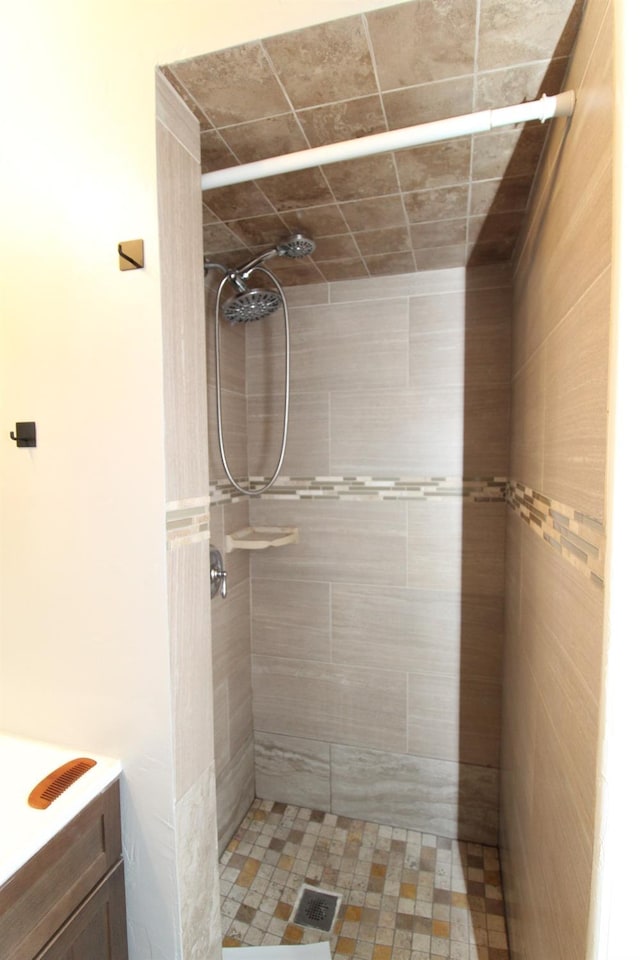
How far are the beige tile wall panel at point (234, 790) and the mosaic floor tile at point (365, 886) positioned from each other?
50mm

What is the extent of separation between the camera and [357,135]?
95 centimetres

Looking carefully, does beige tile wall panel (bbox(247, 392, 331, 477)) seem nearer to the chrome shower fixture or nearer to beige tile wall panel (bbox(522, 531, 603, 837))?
the chrome shower fixture

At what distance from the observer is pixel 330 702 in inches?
71.2

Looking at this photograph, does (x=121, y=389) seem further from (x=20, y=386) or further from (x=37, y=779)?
(x=37, y=779)

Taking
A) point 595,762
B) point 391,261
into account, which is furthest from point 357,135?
point 595,762

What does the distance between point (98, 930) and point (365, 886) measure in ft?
3.40

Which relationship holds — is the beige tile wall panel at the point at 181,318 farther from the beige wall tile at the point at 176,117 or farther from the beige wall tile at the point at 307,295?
the beige wall tile at the point at 307,295

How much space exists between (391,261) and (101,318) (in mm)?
1056

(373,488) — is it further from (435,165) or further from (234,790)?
(234,790)

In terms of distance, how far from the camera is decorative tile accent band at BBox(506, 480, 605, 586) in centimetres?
60

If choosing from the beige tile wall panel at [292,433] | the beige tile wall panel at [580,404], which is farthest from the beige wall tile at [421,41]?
the beige tile wall panel at [292,433]

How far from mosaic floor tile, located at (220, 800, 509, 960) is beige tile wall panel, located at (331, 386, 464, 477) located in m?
1.37

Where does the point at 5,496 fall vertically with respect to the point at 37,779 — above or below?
above

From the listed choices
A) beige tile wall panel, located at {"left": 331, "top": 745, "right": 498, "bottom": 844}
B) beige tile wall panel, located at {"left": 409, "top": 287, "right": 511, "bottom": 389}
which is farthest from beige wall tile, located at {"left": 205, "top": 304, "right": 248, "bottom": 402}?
beige tile wall panel, located at {"left": 331, "top": 745, "right": 498, "bottom": 844}
